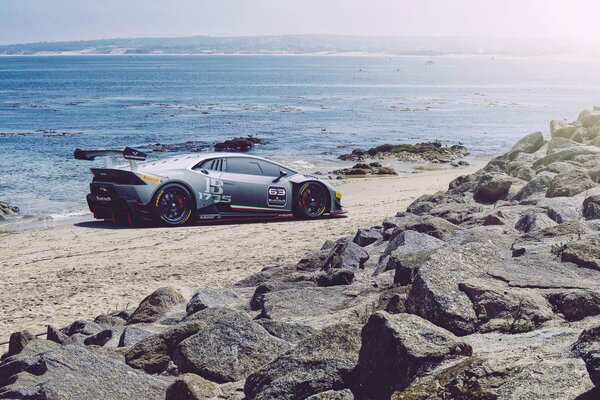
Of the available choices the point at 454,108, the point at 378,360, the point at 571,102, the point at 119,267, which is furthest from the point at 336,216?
the point at 571,102

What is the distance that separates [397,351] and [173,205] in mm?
11250

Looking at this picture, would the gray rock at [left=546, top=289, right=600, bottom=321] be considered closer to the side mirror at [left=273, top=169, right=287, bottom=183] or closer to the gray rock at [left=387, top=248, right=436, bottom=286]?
the gray rock at [left=387, top=248, right=436, bottom=286]

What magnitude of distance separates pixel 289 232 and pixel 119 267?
342cm

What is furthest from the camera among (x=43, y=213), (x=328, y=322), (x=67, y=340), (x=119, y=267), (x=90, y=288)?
(x=43, y=213)

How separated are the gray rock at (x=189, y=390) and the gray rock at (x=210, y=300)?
274 centimetres

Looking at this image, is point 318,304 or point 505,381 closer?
point 505,381

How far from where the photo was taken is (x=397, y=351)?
4207mm

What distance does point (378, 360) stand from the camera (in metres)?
4.29

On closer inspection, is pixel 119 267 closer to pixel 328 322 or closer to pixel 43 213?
pixel 328 322

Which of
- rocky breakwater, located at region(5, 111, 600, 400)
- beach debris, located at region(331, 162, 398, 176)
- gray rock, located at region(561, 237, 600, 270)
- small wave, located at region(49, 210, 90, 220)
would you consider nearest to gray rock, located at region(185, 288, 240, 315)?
rocky breakwater, located at region(5, 111, 600, 400)

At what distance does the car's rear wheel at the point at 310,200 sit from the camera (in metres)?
15.8

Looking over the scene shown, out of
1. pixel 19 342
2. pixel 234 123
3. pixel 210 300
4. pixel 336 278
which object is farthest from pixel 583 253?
pixel 234 123

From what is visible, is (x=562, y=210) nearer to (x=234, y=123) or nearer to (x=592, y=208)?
(x=592, y=208)

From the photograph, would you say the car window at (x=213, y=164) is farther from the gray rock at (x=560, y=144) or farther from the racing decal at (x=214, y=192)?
the gray rock at (x=560, y=144)
